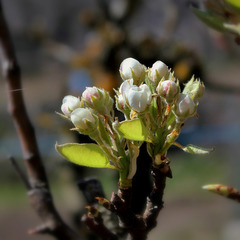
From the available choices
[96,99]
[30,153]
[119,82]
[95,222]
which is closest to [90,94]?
[96,99]

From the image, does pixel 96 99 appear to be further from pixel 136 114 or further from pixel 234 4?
pixel 234 4

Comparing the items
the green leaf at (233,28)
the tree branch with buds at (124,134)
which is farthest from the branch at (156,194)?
the green leaf at (233,28)

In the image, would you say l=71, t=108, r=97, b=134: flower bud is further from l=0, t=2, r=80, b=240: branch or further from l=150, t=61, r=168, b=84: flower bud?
l=0, t=2, r=80, b=240: branch

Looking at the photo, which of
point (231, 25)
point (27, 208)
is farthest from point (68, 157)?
point (27, 208)

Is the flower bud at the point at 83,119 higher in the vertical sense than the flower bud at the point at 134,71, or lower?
lower

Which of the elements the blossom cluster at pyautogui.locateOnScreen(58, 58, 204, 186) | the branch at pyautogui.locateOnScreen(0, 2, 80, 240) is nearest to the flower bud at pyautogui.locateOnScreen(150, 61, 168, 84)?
the blossom cluster at pyautogui.locateOnScreen(58, 58, 204, 186)

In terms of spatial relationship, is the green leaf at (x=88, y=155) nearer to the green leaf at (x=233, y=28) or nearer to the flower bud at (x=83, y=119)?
the flower bud at (x=83, y=119)
